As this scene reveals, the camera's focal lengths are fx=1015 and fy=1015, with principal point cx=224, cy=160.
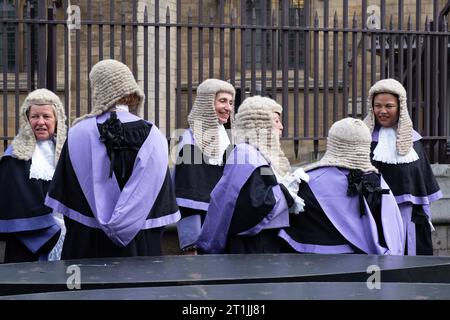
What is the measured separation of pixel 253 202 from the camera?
20.4 ft

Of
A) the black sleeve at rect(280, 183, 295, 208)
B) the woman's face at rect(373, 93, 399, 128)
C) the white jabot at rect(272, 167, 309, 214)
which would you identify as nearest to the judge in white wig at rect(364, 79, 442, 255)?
the woman's face at rect(373, 93, 399, 128)

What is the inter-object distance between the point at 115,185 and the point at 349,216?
158 cm

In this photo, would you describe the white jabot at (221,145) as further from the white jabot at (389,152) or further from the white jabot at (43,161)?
the white jabot at (43,161)

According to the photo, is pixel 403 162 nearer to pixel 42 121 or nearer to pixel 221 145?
pixel 221 145

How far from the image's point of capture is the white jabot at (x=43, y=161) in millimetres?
7168

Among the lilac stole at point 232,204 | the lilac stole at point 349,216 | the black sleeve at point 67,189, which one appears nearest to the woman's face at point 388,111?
the lilac stole at point 349,216

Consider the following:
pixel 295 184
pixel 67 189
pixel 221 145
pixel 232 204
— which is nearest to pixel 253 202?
pixel 232 204

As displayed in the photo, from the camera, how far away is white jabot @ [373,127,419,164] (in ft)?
25.8

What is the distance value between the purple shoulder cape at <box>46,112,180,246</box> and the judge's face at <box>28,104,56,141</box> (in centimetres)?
141

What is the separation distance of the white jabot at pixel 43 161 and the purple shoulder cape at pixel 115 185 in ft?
4.40

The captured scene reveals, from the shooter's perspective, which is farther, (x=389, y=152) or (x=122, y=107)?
(x=389, y=152)

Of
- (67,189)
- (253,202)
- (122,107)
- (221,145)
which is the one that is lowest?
(253,202)

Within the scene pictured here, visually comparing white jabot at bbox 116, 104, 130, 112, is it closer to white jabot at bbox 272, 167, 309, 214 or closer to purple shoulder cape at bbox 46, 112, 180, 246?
purple shoulder cape at bbox 46, 112, 180, 246
